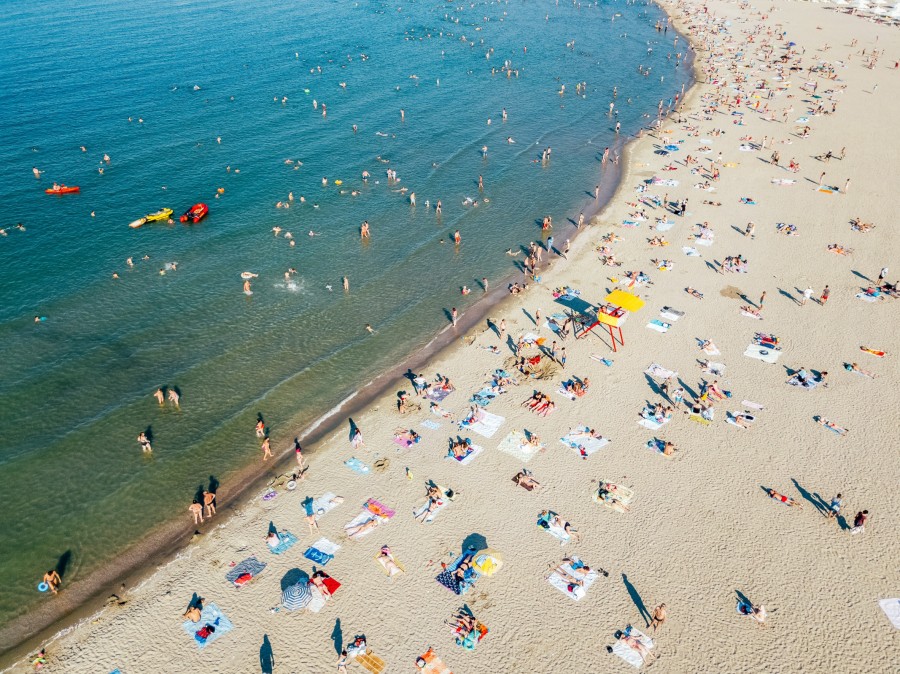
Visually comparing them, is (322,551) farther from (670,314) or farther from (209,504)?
(670,314)

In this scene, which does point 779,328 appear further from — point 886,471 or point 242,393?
point 242,393

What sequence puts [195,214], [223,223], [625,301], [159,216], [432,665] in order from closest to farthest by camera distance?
[432,665], [625,301], [159,216], [195,214], [223,223]

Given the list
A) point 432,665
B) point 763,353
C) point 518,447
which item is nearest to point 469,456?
point 518,447

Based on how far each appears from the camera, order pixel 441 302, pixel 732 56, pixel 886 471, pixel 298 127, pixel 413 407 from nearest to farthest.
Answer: pixel 886 471 < pixel 413 407 < pixel 441 302 < pixel 298 127 < pixel 732 56

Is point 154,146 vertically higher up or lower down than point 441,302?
higher up

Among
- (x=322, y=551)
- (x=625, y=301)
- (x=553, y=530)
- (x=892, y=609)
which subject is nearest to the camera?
(x=892, y=609)

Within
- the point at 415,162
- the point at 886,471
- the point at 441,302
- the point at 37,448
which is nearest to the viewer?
the point at 886,471

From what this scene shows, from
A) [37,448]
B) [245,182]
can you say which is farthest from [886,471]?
[245,182]

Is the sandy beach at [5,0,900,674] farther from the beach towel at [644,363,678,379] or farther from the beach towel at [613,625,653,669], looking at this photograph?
the beach towel at [644,363,678,379]
